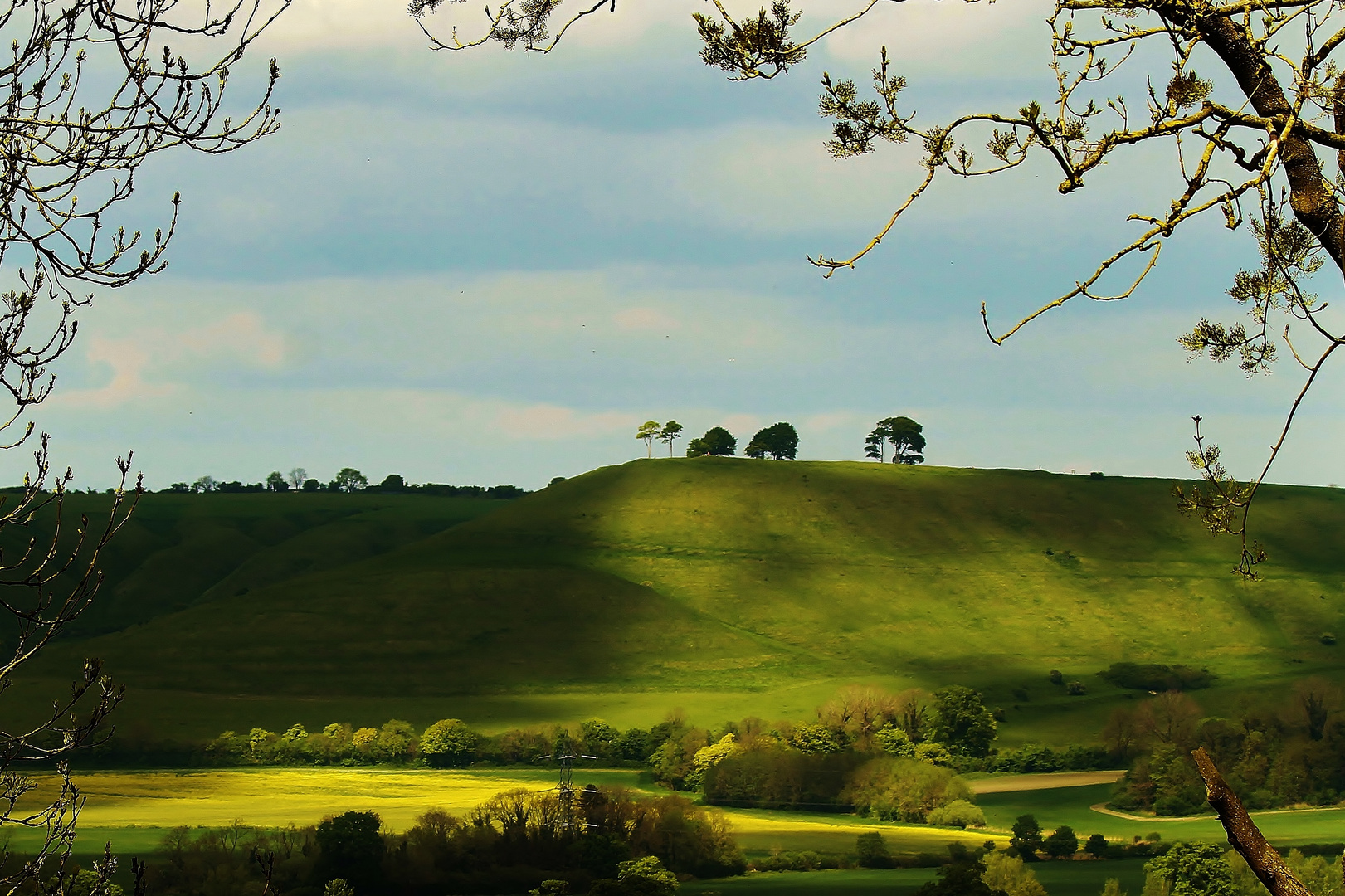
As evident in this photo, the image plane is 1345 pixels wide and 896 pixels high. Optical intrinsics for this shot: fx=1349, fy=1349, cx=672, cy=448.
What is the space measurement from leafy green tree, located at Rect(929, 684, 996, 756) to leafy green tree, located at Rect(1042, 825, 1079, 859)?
3729 centimetres

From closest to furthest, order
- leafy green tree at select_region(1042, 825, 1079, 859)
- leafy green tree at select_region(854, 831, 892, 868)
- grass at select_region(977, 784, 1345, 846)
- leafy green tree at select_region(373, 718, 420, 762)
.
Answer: leafy green tree at select_region(854, 831, 892, 868) → leafy green tree at select_region(1042, 825, 1079, 859) → grass at select_region(977, 784, 1345, 846) → leafy green tree at select_region(373, 718, 420, 762)

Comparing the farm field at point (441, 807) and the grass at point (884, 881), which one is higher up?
the farm field at point (441, 807)

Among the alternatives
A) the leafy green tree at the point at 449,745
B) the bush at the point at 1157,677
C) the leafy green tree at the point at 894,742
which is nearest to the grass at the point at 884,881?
the leafy green tree at the point at 894,742

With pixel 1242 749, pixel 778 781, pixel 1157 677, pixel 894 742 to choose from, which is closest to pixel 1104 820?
pixel 1242 749

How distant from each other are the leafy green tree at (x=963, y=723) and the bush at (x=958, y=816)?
56.6 feet

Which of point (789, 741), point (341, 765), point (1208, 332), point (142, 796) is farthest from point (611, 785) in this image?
point (1208, 332)

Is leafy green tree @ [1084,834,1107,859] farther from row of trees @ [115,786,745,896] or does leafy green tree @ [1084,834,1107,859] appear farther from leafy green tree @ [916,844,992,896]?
row of trees @ [115,786,745,896]

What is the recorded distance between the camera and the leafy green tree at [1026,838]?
132625 millimetres

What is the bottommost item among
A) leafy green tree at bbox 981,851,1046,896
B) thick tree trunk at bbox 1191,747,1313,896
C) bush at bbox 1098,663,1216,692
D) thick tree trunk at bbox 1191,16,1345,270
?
leafy green tree at bbox 981,851,1046,896

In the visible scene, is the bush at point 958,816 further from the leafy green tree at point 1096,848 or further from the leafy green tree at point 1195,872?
the leafy green tree at point 1195,872

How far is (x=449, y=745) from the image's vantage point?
17500 centimetres

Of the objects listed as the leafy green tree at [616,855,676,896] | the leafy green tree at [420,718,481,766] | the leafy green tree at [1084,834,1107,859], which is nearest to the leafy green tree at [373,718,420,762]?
the leafy green tree at [420,718,481,766]

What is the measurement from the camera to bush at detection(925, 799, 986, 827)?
5886 inches

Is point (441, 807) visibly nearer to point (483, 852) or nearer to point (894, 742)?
point (483, 852)
